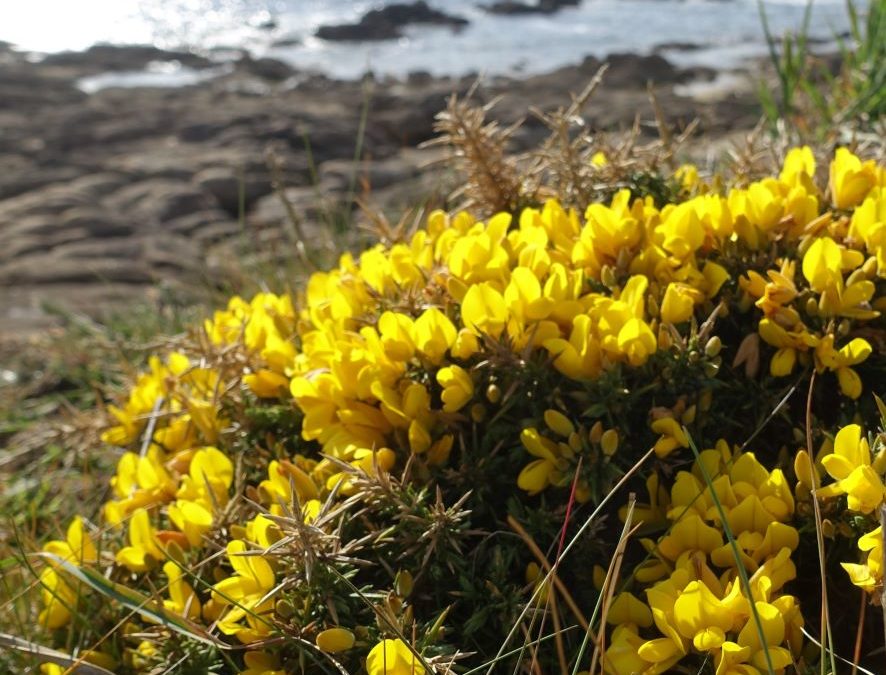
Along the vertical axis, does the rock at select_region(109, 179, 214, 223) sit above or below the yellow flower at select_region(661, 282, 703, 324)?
below

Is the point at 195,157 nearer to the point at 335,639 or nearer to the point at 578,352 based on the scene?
the point at 578,352

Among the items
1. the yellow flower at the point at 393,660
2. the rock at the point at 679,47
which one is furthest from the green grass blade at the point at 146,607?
the rock at the point at 679,47

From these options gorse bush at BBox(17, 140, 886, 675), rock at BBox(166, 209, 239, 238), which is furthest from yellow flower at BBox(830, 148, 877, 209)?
rock at BBox(166, 209, 239, 238)

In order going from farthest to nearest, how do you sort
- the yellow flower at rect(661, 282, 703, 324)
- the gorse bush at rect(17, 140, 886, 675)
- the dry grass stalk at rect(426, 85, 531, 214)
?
1. the dry grass stalk at rect(426, 85, 531, 214)
2. the yellow flower at rect(661, 282, 703, 324)
3. the gorse bush at rect(17, 140, 886, 675)

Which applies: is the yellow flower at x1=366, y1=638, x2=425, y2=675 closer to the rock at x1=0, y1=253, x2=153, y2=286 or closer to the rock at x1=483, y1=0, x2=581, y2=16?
the rock at x1=0, y1=253, x2=153, y2=286

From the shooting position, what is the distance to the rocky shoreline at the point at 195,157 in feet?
21.1

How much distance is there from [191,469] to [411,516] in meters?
0.53

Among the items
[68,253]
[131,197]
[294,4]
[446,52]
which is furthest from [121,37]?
[68,253]

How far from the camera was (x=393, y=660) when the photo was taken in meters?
1.24

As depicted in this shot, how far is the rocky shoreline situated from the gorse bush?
2.02 metres

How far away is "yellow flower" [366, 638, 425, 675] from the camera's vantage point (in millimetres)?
1236

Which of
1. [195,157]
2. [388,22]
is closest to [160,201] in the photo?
[195,157]

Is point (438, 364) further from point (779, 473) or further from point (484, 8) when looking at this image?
point (484, 8)

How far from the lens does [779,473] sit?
1338 millimetres
